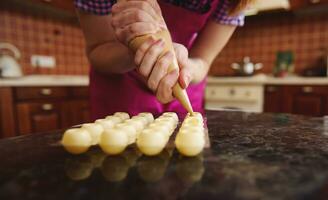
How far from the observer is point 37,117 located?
164 centimetres

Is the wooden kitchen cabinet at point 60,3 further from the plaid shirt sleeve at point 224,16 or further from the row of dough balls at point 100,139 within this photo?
the row of dough balls at point 100,139

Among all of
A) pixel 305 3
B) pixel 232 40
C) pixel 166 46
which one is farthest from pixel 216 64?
pixel 166 46

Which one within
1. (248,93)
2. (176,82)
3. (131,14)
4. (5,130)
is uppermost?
(131,14)

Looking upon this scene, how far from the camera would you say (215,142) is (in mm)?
388

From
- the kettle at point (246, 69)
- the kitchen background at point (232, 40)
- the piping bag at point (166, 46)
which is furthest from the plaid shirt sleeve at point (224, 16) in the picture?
the kitchen background at point (232, 40)

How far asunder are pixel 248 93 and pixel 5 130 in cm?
163

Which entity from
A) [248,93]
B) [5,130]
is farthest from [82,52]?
[248,93]

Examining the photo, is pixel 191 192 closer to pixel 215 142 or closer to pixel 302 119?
pixel 215 142

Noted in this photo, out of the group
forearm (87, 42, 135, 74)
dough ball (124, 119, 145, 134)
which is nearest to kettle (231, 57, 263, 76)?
forearm (87, 42, 135, 74)

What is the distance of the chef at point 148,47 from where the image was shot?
16.1 inches

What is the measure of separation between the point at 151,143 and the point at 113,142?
0.05 metres

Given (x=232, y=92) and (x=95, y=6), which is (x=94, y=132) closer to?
(x=95, y=6)

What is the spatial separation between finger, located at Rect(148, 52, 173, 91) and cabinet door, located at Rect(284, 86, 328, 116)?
5.51ft

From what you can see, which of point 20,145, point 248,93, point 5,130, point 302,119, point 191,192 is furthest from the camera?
point 248,93
